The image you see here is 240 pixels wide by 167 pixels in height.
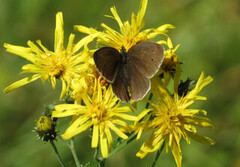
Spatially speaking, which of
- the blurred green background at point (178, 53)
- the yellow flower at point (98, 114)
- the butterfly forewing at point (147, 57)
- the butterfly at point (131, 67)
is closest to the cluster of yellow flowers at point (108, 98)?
the yellow flower at point (98, 114)

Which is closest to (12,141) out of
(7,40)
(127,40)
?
(7,40)

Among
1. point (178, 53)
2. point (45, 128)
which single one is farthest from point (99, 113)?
point (178, 53)

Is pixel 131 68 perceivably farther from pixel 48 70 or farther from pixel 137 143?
pixel 137 143


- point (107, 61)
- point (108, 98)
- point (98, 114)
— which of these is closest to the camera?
point (107, 61)

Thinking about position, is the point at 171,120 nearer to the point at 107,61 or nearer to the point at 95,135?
the point at 95,135

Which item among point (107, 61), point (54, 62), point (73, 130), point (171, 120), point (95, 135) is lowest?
point (171, 120)

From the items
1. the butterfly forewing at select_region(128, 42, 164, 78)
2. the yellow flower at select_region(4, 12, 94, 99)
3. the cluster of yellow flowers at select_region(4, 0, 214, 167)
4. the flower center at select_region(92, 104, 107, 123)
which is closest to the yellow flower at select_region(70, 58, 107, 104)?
Result: the cluster of yellow flowers at select_region(4, 0, 214, 167)
